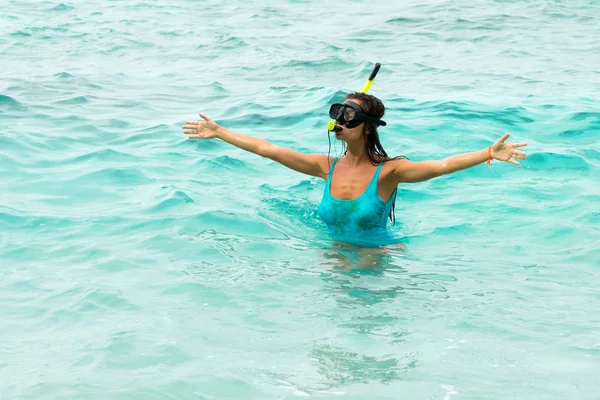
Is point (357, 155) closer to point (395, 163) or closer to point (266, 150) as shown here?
point (395, 163)

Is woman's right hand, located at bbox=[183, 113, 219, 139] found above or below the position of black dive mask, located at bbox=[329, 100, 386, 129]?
below

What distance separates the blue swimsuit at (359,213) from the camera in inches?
241

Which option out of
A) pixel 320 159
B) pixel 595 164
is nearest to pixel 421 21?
pixel 595 164

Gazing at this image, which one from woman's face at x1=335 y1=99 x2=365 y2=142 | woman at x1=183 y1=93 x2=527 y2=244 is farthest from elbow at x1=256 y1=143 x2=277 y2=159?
woman's face at x1=335 y1=99 x2=365 y2=142

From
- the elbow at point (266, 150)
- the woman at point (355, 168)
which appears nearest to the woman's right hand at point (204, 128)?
the woman at point (355, 168)

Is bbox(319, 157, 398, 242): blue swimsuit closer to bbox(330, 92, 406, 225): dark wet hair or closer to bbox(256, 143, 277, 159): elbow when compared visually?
bbox(330, 92, 406, 225): dark wet hair

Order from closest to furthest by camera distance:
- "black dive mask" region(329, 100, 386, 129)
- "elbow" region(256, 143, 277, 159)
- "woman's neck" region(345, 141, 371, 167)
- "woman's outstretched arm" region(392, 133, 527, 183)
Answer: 1. "woman's outstretched arm" region(392, 133, 527, 183)
2. "black dive mask" region(329, 100, 386, 129)
3. "woman's neck" region(345, 141, 371, 167)
4. "elbow" region(256, 143, 277, 159)

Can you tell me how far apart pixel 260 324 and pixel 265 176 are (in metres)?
4.10

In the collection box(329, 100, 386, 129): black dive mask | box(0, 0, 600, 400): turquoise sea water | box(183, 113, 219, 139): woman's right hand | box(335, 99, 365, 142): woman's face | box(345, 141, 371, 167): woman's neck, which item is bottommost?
box(0, 0, 600, 400): turquoise sea water

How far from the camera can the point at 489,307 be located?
16.5 ft

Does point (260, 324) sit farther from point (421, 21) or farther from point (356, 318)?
point (421, 21)

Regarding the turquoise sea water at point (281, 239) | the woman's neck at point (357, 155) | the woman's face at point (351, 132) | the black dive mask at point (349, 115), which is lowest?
the turquoise sea water at point (281, 239)

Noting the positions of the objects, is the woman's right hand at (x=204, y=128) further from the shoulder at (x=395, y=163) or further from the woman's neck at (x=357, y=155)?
the shoulder at (x=395, y=163)

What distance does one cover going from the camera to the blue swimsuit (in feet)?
20.1
